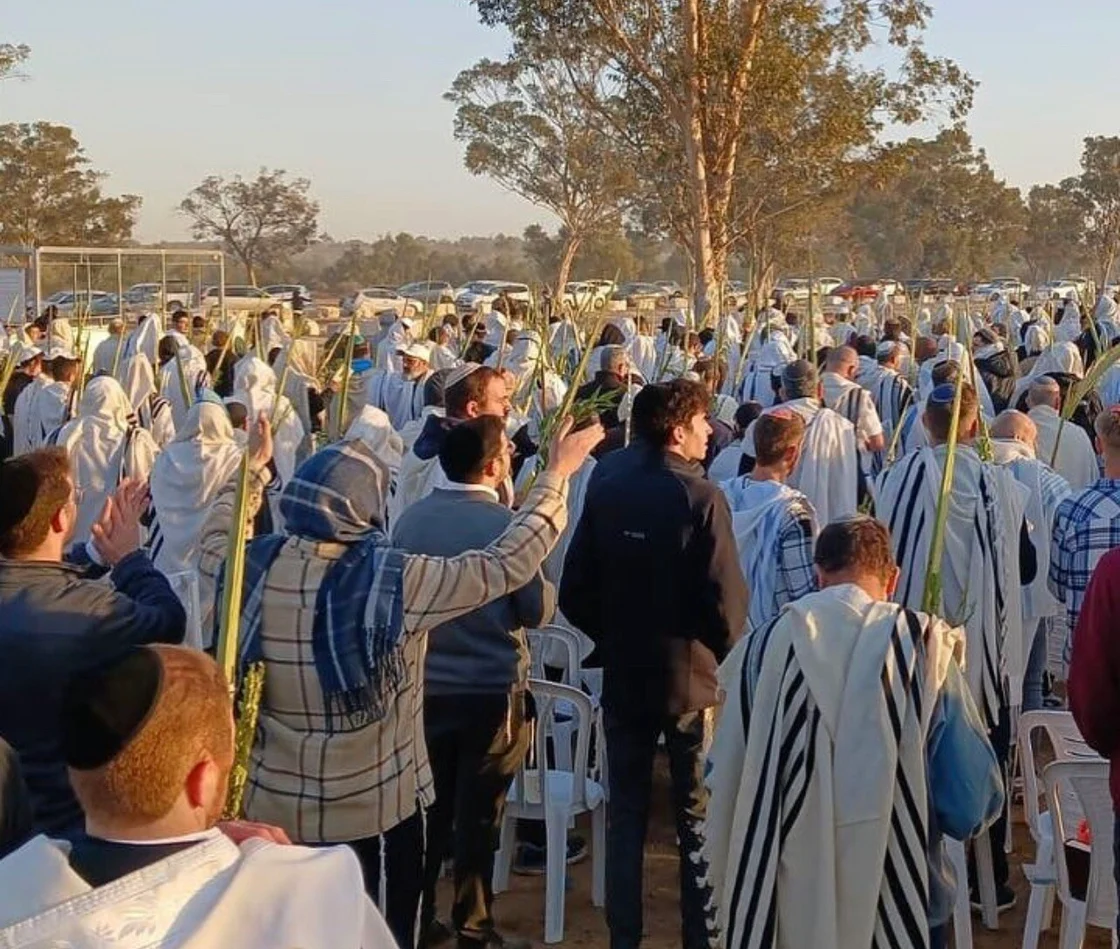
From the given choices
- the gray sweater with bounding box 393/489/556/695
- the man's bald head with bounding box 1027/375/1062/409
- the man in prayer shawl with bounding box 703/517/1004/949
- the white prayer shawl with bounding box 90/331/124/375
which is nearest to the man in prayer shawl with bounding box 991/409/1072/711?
the man's bald head with bounding box 1027/375/1062/409

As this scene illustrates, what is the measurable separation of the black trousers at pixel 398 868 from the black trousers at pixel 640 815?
760 mm

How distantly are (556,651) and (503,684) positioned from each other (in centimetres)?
203

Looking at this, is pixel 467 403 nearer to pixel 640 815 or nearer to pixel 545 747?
pixel 545 747

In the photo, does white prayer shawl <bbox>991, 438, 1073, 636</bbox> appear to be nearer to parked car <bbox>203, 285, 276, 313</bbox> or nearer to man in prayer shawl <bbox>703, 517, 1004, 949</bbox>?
man in prayer shawl <bbox>703, 517, 1004, 949</bbox>

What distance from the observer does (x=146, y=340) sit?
13391 mm

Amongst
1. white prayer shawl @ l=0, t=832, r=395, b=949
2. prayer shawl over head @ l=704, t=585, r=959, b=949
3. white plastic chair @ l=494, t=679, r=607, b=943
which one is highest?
white prayer shawl @ l=0, t=832, r=395, b=949

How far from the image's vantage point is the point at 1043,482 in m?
6.15

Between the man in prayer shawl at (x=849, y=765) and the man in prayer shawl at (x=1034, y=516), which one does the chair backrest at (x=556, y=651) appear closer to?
the man in prayer shawl at (x=1034, y=516)

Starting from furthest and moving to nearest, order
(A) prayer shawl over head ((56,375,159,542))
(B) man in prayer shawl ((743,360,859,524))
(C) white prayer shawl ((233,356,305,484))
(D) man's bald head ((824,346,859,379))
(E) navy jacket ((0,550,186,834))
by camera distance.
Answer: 1. (C) white prayer shawl ((233,356,305,484))
2. (D) man's bald head ((824,346,859,379))
3. (A) prayer shawl over head ((56,375,159,542))
4. (B) man in prayer shawl ((743,360,859,524))
5. (E) navy jacket ((0,550,186,834))

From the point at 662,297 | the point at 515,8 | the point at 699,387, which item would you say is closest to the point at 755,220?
the point at 515,8

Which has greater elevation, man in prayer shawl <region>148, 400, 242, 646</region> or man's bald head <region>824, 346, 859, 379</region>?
man's bald head <region>824, 346, 859, 379</region>

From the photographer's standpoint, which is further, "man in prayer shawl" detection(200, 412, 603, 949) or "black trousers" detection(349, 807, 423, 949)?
"black trousers" detection(349, 807, 423, 949)

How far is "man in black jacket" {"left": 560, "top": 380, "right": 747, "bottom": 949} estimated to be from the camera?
443 centimetres

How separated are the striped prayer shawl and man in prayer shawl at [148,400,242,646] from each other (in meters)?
3.57
